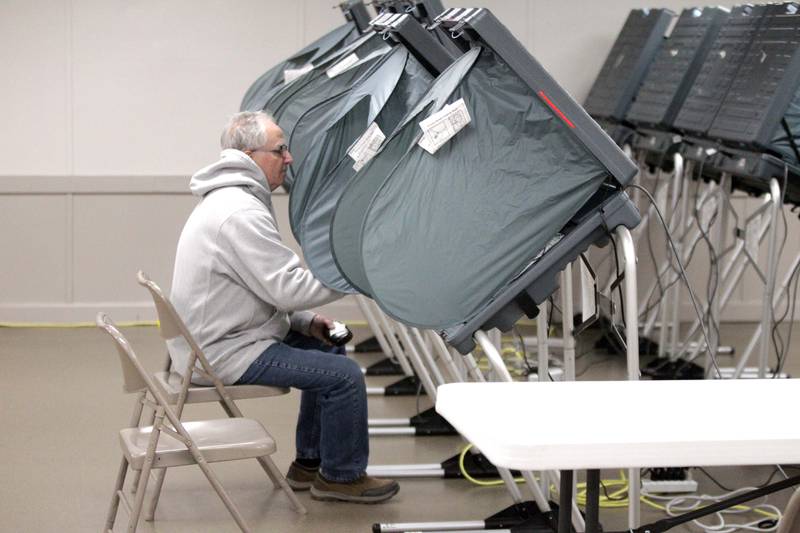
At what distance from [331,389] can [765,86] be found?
210 cm

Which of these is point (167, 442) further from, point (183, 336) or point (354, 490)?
point (354, 490)

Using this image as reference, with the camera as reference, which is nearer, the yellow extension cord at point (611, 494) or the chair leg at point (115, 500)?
the chair leg at point (115, 500)

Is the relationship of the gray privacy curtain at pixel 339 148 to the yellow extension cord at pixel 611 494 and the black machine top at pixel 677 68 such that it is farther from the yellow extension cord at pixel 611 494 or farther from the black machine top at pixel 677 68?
the black machine top at pixel 677 68

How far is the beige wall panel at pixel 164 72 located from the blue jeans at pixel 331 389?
11.4ft

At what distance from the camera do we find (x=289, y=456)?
447 cm

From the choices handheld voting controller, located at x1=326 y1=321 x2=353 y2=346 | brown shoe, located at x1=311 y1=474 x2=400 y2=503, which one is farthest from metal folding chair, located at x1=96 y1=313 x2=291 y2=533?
handheld voting controller, located at x1=326 y1=321 x2=353 y2=346

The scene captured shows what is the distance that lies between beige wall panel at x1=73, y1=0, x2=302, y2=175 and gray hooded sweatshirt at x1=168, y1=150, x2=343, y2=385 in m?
3.32

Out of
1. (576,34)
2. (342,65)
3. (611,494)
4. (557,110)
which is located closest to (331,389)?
(611,494)

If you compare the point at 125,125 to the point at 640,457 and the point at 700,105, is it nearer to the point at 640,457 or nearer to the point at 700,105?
the point at 700,105

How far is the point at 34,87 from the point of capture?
22.8 feet

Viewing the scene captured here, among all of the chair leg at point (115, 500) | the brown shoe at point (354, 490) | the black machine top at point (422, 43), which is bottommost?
the brown shoe at point (354, 490)

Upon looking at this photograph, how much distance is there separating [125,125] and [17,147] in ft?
2.04

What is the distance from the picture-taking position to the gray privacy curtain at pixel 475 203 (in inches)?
107

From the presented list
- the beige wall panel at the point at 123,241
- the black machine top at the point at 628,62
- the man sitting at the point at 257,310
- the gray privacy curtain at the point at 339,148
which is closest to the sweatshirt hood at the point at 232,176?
the man sitting at the point at 257,310
